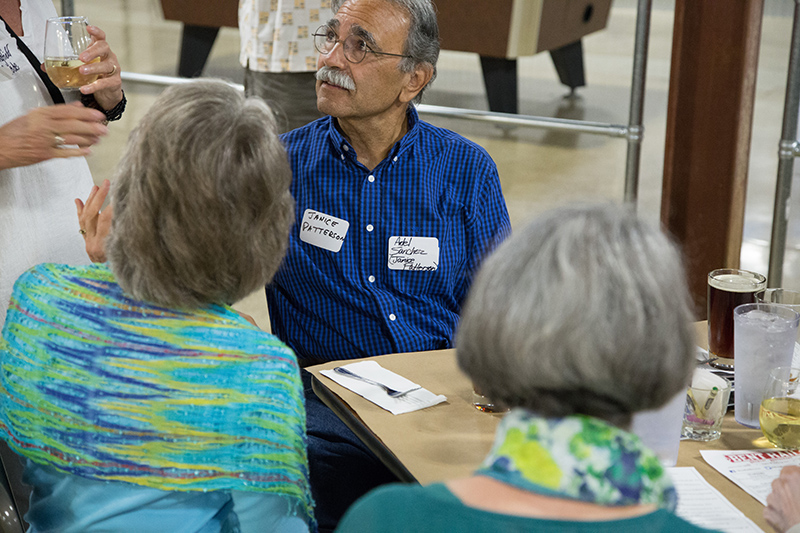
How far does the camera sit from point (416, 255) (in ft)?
6.98

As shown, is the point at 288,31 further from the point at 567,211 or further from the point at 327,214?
the point at 567,211

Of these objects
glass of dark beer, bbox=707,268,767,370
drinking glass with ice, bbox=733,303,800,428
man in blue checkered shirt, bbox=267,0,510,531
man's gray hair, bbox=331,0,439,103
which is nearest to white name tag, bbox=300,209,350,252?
man in blue checkered shirt, bbox=267,0,510,531

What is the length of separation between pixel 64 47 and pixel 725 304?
1407 millimetres

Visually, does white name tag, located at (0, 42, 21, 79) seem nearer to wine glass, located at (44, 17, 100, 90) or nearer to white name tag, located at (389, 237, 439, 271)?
wine glass, located at (44, 17, 100, 90)

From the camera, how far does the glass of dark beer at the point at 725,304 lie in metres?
1.70

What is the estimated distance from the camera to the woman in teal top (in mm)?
828

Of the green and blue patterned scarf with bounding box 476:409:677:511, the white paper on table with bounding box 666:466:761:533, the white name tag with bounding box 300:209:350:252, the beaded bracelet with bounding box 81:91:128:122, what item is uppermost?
the beaded bracelet with bounding box 81:91:128:122

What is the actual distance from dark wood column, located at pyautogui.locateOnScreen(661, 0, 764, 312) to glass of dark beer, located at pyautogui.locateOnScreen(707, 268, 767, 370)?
142 cm

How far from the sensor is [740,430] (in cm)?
152

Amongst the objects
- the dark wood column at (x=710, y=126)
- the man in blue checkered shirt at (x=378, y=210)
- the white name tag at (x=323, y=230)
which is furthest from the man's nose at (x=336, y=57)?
the dark wood column at (x=710, y=126)

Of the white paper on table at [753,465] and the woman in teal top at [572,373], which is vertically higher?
the woman in teal top at [572,373]

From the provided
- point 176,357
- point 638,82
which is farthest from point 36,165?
point 638,82

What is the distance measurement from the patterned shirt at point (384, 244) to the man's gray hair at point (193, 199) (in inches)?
33.8

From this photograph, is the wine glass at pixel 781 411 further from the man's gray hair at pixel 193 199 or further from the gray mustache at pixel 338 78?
the gray mustache at pixel 338 78
